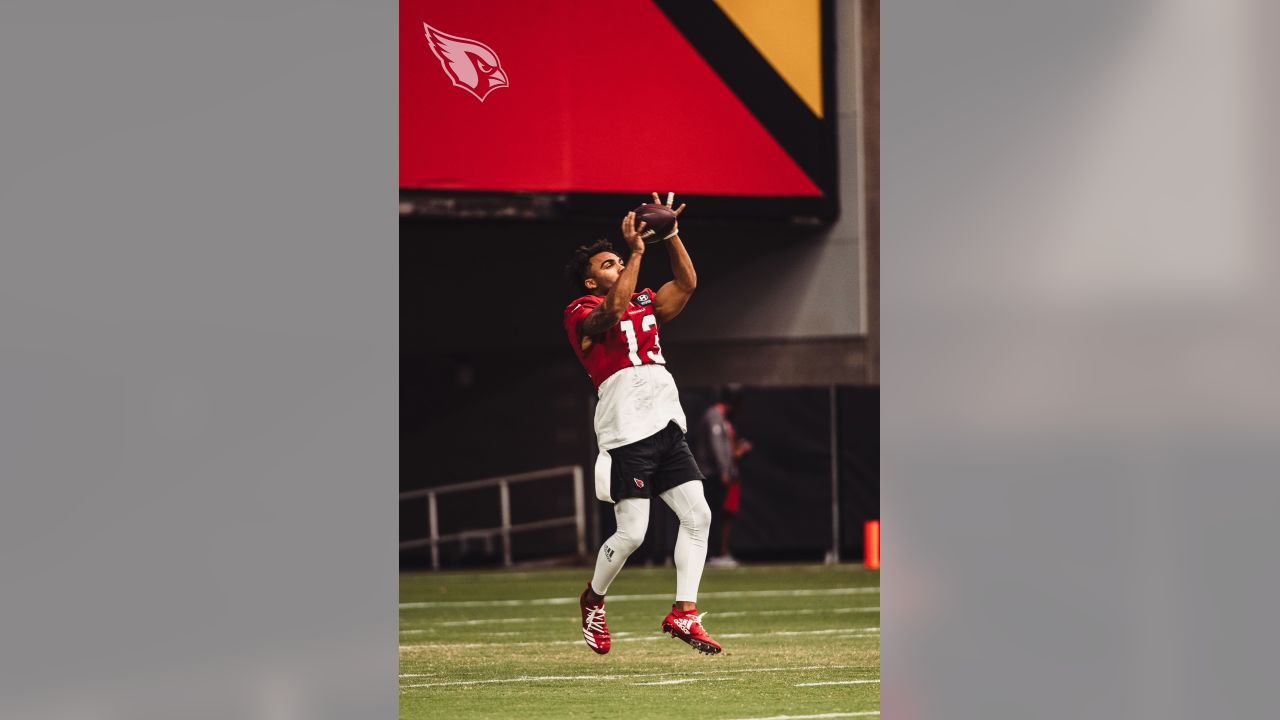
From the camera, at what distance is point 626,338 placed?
866 centimetres

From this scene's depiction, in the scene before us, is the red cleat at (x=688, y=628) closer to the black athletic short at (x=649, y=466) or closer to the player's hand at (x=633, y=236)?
the black athletic short at (x=649, y=466)

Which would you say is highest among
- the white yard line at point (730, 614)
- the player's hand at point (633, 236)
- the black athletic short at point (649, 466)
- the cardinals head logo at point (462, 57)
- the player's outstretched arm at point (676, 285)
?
the cardinals head logo at point (462, 57)

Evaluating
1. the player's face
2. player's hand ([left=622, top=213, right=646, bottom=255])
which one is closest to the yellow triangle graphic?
the player's face

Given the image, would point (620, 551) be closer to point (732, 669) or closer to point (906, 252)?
point (732, 669)

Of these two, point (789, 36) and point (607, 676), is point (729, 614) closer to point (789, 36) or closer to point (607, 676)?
point (607, 676)

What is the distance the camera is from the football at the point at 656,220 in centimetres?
800

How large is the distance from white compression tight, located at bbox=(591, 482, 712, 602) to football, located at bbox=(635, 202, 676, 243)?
4.43 ft

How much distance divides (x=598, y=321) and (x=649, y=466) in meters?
0.84

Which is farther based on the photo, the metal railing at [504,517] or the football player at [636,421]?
the metal railing at [504,517]

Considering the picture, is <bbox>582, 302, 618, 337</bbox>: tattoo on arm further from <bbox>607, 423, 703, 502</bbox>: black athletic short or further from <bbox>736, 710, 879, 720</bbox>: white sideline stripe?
<bbox>736, 710, 879, 720</bbox>: white sideline stripe

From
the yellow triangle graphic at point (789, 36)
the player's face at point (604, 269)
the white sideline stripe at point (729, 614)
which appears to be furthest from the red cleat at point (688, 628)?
the yellow triangle graphic at point (789, 36)

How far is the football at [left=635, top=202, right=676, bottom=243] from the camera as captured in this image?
8.00 m
